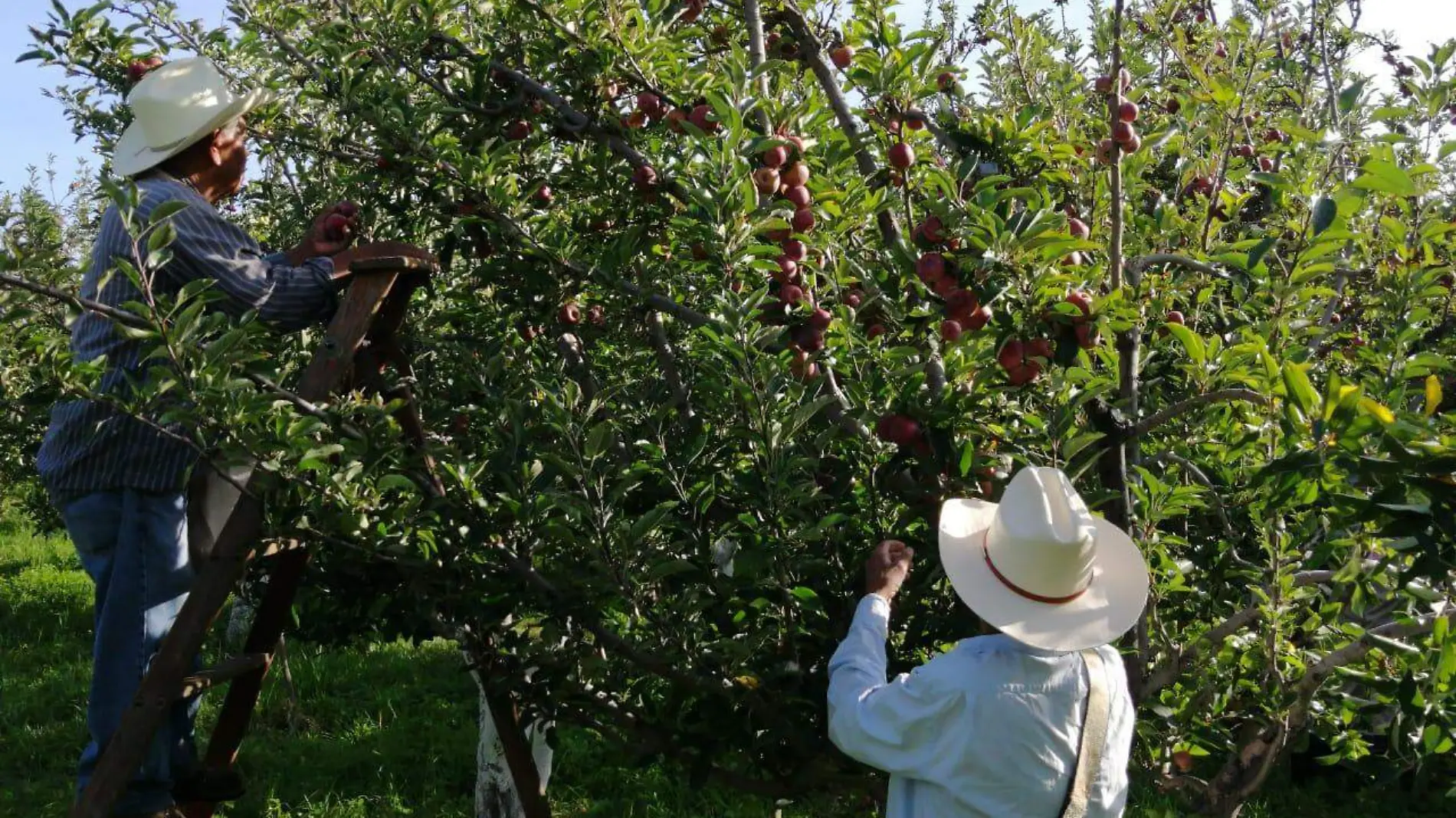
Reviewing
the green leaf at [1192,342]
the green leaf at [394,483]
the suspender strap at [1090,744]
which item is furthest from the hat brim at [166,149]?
the suspender strap at [1090,744]

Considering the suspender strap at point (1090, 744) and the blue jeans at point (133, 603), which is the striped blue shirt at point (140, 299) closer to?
the blue jeans at point (133, 603)

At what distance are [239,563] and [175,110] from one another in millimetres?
1030

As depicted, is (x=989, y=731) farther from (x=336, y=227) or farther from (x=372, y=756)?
(x=372, y=756)

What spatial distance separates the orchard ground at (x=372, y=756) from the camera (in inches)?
179

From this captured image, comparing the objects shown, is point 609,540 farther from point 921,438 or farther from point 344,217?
point 344,217

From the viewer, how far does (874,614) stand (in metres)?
1.94

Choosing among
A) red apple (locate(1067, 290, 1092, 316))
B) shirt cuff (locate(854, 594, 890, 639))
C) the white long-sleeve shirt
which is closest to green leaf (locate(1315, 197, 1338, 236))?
red apple (locate(1067, 290, 1092, 316))

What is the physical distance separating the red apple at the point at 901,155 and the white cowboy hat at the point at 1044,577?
85 centimetres

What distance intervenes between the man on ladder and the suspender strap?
1542mm

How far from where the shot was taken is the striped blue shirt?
7.95ft

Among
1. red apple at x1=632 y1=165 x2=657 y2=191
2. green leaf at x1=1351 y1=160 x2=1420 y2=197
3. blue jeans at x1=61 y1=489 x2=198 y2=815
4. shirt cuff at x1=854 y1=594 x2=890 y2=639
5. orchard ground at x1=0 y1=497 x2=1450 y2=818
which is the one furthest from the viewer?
orchard ground at x1=0 y1=497 x2=1450 y2=818

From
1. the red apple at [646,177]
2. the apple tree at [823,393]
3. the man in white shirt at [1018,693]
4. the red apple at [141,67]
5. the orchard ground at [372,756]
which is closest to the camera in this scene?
the man in white shirt at [1018,693]

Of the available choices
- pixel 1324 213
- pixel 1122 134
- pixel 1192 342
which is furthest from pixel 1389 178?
pixel 1122 134

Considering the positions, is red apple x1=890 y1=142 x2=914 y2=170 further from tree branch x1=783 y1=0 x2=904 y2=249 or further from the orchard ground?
the orchard ground
